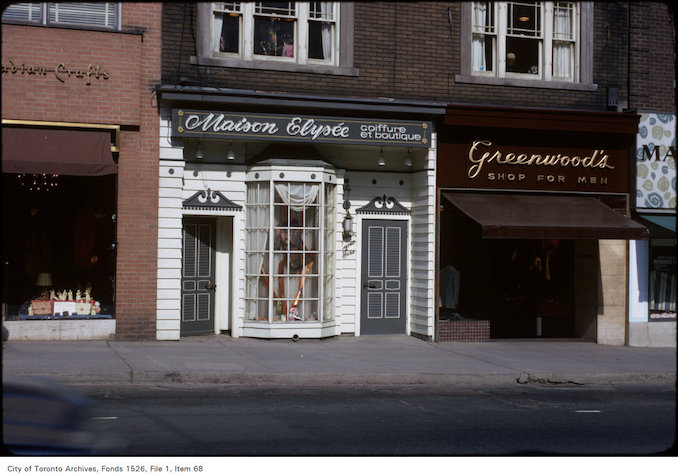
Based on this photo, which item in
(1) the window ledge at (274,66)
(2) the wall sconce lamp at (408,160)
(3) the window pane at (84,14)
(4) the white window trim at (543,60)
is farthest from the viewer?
(2) the wall sconce lamp at (408,160)

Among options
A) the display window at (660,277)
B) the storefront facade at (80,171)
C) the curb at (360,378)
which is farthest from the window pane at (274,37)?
the display window at (660,277)

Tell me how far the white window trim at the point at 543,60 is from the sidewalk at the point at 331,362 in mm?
5405

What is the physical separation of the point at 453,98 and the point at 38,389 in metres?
13.6

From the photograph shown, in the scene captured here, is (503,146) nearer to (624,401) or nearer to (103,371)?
(624,401)

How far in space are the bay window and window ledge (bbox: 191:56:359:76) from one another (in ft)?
6.46

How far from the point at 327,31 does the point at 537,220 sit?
18.2ft

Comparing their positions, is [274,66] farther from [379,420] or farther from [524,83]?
[379,420]

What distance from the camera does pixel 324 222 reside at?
52.3 feet

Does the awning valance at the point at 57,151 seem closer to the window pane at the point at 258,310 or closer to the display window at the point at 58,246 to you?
the display window at the point at 58,246

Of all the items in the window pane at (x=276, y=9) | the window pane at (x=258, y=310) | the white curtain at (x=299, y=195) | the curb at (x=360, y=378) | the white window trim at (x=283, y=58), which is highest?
the window pane at (x=276, y=9)

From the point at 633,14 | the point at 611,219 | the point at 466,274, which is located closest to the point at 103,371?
the point at 466,274

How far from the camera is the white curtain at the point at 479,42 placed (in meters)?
16.6

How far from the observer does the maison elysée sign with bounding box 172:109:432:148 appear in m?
14.9

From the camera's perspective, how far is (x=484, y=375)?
12375 millimetres
